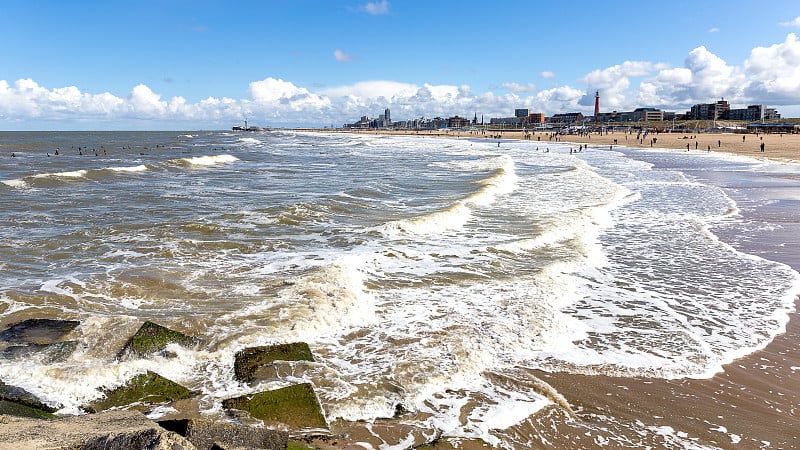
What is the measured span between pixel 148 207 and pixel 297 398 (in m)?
16.5

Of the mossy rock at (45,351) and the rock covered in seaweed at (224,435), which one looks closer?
the rock covered in seaweed at (224,435)

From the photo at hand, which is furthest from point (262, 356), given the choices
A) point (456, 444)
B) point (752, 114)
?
point (752, 114)

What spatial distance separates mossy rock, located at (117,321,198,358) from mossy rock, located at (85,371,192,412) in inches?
29.2

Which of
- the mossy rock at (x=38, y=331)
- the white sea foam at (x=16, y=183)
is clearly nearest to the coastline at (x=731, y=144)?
the mossy rock at (x=38, y=331)

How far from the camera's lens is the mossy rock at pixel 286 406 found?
5133 millimetres

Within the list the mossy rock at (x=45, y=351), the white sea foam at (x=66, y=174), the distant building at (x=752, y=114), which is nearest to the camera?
the mossy rock at (x=45, y=351)

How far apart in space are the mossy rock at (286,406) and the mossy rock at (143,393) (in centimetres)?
74

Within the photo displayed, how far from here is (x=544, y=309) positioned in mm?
9000

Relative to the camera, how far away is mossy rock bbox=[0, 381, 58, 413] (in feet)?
16.9

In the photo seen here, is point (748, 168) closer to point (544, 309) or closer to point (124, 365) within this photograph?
point (544, 309)

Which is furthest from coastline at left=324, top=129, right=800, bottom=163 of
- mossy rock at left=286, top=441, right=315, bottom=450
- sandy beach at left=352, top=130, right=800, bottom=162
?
mossy rock at left=286, top=441, right=315, bottom=450

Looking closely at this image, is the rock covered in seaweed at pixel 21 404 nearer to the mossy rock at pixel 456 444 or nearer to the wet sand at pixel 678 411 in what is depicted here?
the mossy rock at pixel 456 444

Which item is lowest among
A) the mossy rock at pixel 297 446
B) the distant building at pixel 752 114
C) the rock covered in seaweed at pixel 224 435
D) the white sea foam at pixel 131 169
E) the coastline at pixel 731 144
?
the mossy rock at pixel 297 446

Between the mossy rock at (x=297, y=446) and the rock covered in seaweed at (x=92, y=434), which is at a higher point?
the rock covered in seaweed at (x=92, y=434)
